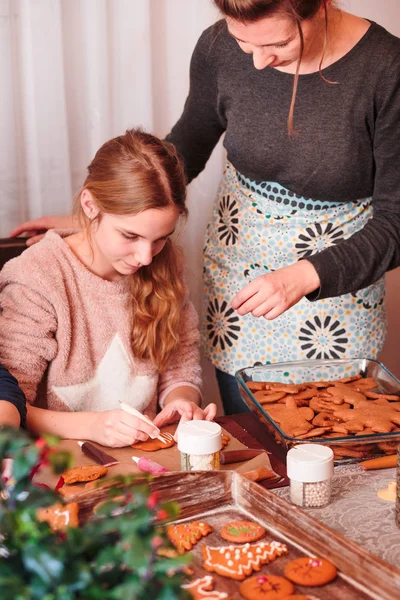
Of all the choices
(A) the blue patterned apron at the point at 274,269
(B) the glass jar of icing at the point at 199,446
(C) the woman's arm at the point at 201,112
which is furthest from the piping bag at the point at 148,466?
(C) the woman's arm at the point at 201,112

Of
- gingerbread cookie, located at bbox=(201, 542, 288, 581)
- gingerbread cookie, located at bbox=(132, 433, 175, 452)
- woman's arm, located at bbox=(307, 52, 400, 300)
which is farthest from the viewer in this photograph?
woman's arm, located at bbox=(307, 52, 400, 300)

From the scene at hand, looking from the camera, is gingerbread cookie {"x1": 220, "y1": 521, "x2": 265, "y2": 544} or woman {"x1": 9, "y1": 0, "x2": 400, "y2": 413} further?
Result: woman {"x1": 9, "y1": 0, "x2": 400, "y2": 413}

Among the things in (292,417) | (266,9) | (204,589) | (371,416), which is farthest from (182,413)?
(266,9)

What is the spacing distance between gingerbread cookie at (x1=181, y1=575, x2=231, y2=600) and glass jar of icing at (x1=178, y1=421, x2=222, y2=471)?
284 mm

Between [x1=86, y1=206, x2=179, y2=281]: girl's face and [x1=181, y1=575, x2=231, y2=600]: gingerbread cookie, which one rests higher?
[x1=86, y1=206, x2=179, y2=281]: girl's face

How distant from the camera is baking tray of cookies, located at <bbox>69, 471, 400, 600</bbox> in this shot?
0.81 metres

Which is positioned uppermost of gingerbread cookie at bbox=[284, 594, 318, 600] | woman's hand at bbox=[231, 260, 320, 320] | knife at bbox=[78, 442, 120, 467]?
woman's hand at bbox=[231, 260, 320, 320]

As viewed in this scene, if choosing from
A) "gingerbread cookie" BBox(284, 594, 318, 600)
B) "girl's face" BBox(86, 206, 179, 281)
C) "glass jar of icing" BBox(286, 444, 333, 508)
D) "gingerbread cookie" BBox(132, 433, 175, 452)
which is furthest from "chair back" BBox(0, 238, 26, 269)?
"gingerbread cookie" BBox(284, 594, 318, 600)

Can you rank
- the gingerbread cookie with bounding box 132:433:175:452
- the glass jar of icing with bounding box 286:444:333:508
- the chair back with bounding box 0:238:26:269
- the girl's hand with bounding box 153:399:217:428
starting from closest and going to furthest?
the glass jar of icing with bounding box 286:444:333:508 < the gingerbread cookie with bounding box 132:433:175:452 < the girl's hand with bounding box 153:399:217:428 < the chair back with bounding box 0:238:26:269

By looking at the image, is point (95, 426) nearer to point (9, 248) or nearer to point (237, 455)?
point (237, 455)

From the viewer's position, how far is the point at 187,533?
0.94 meters

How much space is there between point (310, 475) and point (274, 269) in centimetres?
74

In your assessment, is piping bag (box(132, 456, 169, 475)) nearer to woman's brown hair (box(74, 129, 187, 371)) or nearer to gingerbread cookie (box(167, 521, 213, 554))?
gingerbread cookie (box(167, 521, 213, 554))

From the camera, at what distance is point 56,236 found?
1605 millimetres
